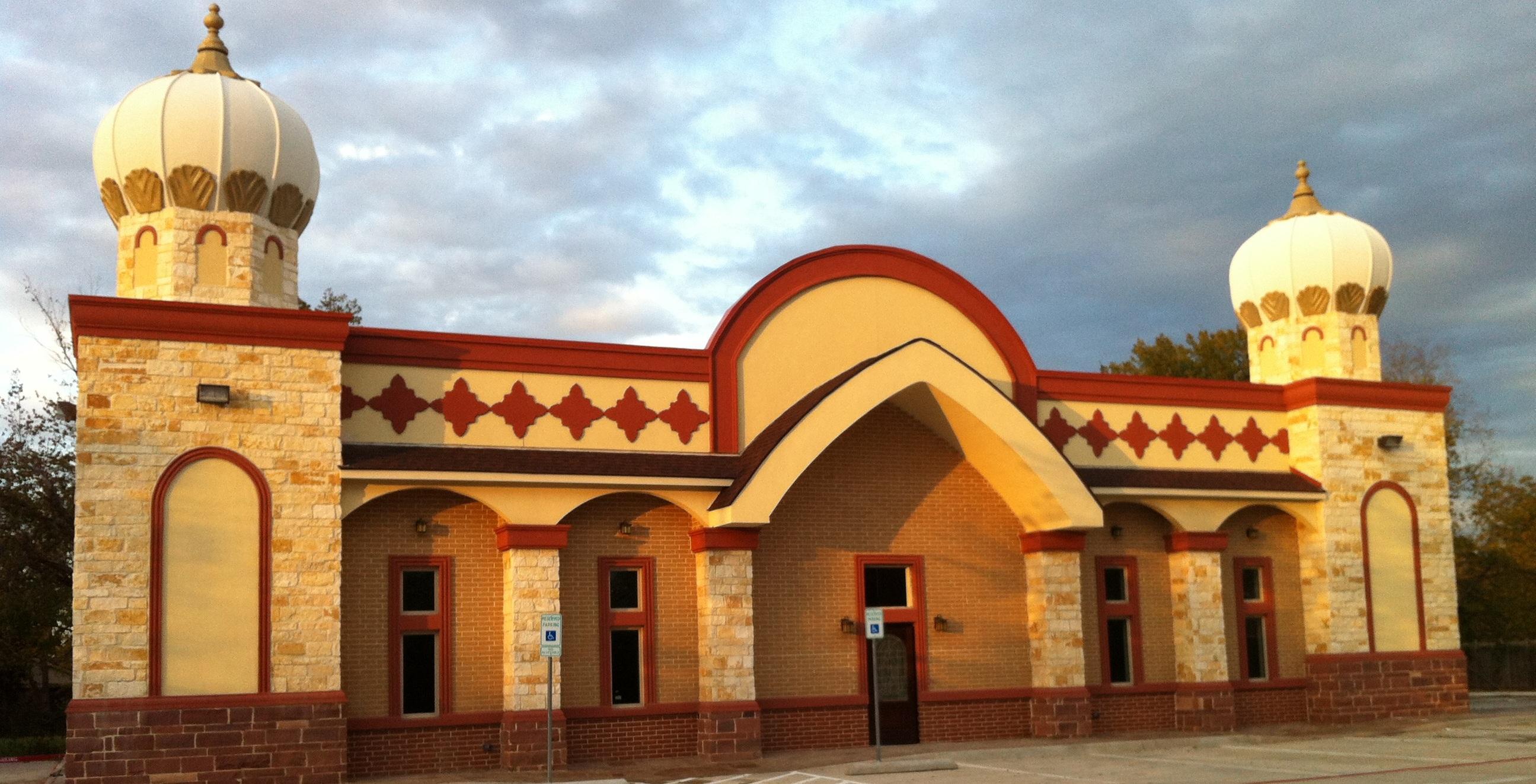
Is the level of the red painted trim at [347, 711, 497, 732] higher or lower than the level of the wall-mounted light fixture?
lower

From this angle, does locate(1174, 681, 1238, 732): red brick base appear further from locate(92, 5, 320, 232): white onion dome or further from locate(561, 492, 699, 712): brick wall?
locate(92, 5, 320, 232): white onion dome

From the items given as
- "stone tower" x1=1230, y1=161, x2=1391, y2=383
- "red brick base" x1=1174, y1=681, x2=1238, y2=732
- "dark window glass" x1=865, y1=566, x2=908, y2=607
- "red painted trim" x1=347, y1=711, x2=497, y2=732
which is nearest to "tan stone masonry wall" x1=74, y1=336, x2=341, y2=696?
"red painted trim" x1=347, y1=711, x2=497, y2=732

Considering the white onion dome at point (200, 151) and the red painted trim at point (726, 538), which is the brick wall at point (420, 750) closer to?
the red painted trim at point (726, 538)

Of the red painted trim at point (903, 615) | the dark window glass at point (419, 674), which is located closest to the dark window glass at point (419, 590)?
the dark window glass at point (419, 674)

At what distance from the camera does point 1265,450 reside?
25.4 m

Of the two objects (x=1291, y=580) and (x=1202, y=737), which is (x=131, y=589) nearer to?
(x=1202, y=737)

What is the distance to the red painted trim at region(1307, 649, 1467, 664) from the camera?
2453 cm

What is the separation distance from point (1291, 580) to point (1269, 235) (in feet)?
21.8

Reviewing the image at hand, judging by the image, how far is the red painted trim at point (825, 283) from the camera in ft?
69.3

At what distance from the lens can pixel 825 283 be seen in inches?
872

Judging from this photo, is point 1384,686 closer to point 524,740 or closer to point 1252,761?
point 1252,761

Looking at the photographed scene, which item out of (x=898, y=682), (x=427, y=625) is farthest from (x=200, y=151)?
(x=898, y=682)

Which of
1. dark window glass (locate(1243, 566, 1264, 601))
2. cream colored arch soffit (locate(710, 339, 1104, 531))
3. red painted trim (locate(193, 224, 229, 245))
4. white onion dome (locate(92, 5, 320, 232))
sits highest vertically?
white onion dome (locate(92, 5, 320, 232))

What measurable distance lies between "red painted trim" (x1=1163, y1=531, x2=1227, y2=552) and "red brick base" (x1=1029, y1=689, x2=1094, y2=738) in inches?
128
